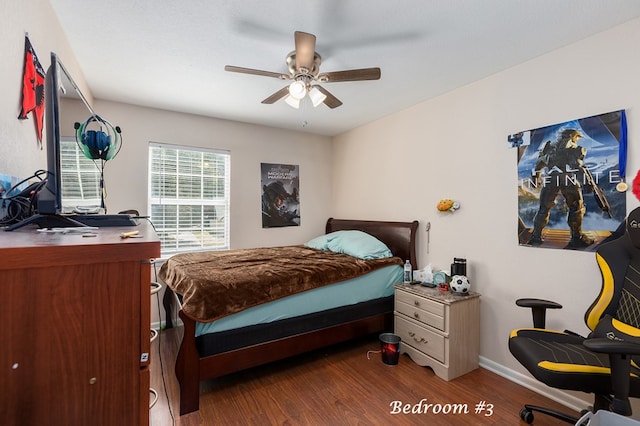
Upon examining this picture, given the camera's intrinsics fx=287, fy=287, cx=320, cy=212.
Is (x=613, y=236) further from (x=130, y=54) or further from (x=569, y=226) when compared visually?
(x=130, y=54)

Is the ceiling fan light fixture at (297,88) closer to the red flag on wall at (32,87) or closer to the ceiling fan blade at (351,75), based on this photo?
the ceiling fan blade at (351,75)

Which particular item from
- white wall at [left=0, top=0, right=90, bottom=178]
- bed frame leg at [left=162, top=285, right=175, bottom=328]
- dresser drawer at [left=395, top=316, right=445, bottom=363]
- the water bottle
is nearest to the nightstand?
dresser drawer at [left=395, top=316, right=445, bottom=363]

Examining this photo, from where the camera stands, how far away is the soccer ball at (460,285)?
240 centimetres

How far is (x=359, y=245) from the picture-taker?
317cm

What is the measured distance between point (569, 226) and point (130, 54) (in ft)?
11.2

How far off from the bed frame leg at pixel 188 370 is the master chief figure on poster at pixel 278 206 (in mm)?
2171

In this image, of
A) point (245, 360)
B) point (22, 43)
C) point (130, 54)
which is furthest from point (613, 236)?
point (130, 54)

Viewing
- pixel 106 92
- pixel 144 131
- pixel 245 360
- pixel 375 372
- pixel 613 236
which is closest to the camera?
pixel 613 236

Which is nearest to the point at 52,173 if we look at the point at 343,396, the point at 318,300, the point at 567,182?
the point at 318,300

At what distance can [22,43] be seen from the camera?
4.42ft

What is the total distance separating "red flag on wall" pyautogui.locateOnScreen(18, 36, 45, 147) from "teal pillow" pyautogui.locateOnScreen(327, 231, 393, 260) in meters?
2.62

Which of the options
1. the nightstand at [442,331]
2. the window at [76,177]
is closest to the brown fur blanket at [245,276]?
the nightstand at [442,331]

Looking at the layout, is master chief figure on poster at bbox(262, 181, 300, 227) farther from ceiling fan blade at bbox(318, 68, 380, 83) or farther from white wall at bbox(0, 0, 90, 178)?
white wall at bbox(0, 0, 90, 178)

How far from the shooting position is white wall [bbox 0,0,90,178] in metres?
1.20
